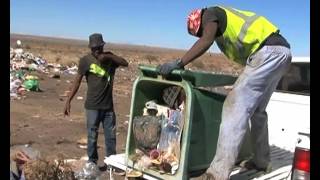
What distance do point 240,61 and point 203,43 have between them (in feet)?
1.73

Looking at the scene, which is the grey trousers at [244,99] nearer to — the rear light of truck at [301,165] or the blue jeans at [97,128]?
the rear light of truck at [301,165]

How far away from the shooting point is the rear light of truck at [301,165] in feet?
11.6

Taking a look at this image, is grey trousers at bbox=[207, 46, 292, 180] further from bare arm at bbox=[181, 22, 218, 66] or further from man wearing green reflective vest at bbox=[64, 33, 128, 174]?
man wearing green reflective vest at bbox=[64, 33, 128, 174]

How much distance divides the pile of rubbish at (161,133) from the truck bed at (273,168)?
0.16 meters

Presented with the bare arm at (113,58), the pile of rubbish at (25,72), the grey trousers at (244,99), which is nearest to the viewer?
the grey trousers at (244,99)

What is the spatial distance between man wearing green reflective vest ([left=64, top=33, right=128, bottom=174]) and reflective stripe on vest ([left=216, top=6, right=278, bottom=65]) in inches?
116

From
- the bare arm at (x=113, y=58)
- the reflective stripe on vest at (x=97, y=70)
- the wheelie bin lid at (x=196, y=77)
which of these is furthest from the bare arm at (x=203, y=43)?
the reflective stripe on vest at (x=97, y=70)

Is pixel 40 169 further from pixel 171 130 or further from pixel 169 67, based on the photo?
pixel 169 67

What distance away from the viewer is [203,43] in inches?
169

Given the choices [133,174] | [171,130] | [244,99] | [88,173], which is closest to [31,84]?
[88,173]

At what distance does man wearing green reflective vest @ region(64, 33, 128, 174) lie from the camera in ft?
23.8

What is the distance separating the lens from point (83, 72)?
7340mm
